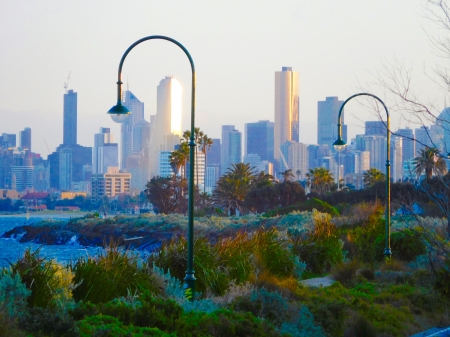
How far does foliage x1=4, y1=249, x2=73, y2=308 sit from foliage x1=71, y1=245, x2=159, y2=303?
102cm

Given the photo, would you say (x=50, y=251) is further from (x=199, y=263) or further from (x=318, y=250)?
(x=318, y=250)

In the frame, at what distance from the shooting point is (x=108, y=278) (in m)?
12.1

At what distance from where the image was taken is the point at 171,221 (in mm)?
69312

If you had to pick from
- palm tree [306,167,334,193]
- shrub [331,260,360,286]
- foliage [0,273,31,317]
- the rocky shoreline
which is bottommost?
the rocky shoreline

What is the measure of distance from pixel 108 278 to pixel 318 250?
11218mm

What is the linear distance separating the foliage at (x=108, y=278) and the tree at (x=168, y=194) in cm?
8333

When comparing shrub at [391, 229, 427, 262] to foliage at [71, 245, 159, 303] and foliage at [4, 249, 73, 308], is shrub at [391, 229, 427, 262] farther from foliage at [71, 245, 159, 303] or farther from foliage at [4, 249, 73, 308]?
foliage at [4, 249, 73, 308]

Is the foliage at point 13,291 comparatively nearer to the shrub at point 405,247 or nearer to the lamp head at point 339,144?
the lamp head at point 339,144

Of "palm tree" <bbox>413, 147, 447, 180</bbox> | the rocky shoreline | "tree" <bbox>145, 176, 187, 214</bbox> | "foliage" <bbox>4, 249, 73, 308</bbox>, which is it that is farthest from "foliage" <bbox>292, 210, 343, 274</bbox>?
"tree" <bbox>145, 176, 187, 214</bbox>

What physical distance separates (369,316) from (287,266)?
7.19m

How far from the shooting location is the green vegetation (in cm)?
872

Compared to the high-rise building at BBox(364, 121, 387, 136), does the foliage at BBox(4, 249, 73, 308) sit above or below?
below

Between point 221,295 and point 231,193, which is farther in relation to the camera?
point 231,193

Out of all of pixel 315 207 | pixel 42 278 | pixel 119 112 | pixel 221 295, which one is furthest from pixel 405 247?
pixel 315 207
